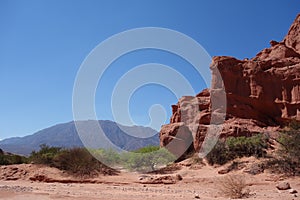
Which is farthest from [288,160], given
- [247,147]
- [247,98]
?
[247,98]

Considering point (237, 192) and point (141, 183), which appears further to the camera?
point (141, 183)

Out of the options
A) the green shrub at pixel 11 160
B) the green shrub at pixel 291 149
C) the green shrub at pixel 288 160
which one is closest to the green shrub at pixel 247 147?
the green shrub at pixel 291 149

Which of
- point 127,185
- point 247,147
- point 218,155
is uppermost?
point 247,147

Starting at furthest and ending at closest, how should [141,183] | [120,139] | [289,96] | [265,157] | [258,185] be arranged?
[120,139] < [289,96] < [265,157] < [141,183] < [258,185]

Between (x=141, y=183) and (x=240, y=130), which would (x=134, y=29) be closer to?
(x=141, y=183)

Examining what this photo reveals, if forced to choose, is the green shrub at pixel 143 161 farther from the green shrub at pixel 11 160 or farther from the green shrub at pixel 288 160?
the green shrub at pixel 288 160

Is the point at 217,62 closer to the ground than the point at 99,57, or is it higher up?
higher up

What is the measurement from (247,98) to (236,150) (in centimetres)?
1150

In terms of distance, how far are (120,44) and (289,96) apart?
64.7 ft

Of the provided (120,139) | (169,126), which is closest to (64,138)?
(120,139)

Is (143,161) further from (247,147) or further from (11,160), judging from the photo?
(11,160)

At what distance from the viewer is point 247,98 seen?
2977 centimetres

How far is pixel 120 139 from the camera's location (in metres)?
155

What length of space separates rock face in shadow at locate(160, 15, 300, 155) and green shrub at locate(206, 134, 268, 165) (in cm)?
645
